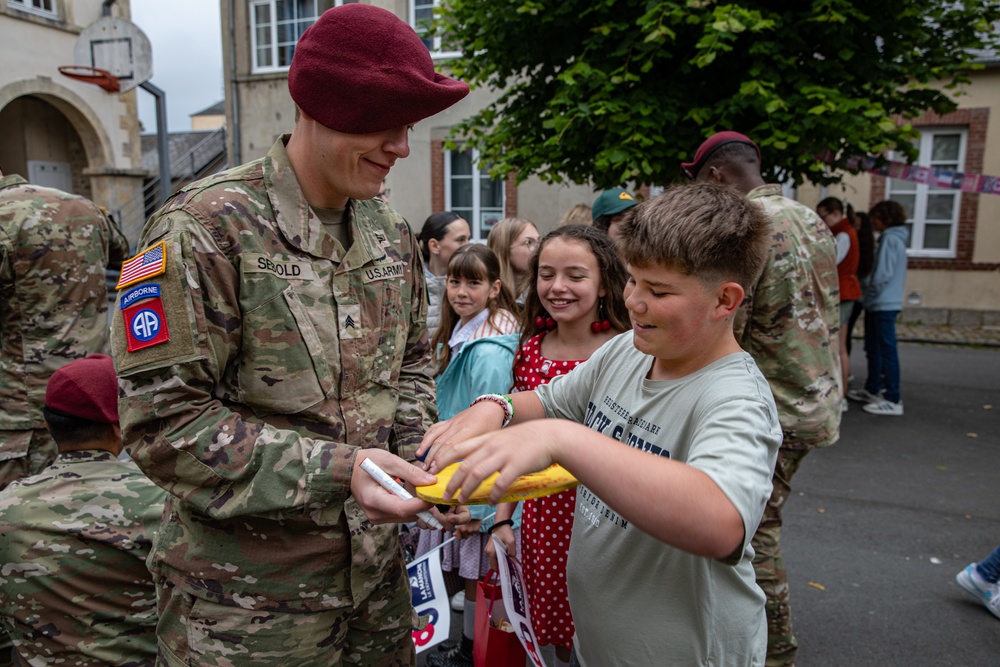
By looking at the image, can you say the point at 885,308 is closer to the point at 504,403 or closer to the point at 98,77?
the point at 504,403

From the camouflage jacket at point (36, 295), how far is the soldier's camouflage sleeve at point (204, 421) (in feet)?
7.65

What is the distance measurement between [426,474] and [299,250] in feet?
2.11

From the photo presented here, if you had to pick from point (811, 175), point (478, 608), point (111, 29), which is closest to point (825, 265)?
point (478, 608)

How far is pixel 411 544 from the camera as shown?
359 centimetres

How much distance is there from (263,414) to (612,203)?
351 centimetres

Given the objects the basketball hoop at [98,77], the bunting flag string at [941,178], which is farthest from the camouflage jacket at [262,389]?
the basketball hoop at [98,77]

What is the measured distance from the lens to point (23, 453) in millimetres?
3393

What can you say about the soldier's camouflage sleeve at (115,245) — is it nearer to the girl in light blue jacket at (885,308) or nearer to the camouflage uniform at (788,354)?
the camouflage uniform at (788,354)

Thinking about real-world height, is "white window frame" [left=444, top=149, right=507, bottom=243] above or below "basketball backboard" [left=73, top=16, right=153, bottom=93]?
below

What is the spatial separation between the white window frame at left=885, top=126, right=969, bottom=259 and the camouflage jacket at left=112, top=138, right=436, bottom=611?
1326 centimetres

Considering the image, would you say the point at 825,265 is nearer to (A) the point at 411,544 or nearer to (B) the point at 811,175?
(A) the point at 411,544

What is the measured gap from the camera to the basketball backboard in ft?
30.9

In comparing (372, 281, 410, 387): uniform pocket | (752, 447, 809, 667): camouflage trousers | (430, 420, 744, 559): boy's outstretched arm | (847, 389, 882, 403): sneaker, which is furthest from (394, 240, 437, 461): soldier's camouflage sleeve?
(847, 389, 882, 403): sneaker

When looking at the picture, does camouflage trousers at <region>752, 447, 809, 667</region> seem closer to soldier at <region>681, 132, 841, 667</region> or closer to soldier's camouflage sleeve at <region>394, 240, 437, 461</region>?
soldier at <region>681, 132, 841, 667</region>
